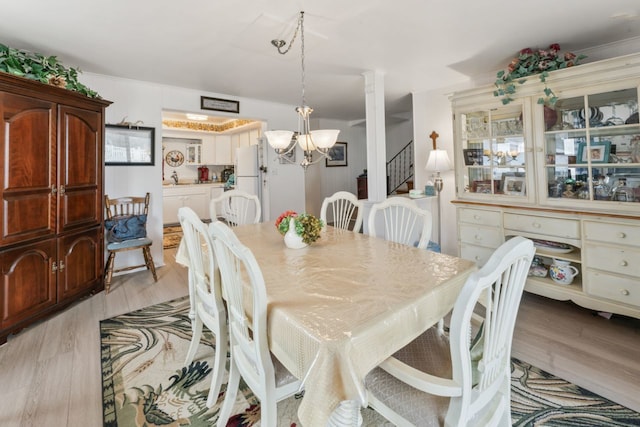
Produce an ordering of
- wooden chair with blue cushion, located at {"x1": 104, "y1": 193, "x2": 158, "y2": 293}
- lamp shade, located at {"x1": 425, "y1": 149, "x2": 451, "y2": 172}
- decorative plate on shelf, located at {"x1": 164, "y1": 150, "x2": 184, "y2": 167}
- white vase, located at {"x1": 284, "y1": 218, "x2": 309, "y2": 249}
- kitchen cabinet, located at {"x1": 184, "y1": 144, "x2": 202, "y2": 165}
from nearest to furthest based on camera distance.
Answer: white vase, located at {"x1": 284, "y1": 218, "x2": 309, "y2": 249} → wooden chair with blue cushion, located at {"x1": 104, "y1": 193, "x2": 158, "y2": 293} → lamp shade, located at {"x1": 425, "y1": 149, "x2": 451, "y2": 172} → decorative plate on shelf, located at {"x1": 164, "y1": 150, "x2": 184, "y2": 167} → kitchen cabinet, located at {"x1": 184, "y1": 144, "x2": 202, "y2": 165}

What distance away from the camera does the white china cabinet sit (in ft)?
7.36

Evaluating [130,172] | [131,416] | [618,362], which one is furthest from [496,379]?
[130,172]

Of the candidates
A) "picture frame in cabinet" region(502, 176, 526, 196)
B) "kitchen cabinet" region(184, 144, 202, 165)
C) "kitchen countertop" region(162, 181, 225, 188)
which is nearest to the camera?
"picture frame in cabinet" region(502, 176, 526, 196)

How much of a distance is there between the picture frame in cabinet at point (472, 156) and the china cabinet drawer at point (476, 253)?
0.83 m

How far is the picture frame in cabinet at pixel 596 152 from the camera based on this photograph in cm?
241

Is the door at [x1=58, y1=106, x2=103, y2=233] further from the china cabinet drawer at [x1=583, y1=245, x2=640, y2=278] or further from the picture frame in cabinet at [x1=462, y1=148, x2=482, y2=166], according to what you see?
the china cabinet drawer at [x1=583, y1=245, x2=640, y2=278]

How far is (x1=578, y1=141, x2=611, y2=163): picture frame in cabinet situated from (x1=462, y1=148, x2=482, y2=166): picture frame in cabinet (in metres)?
0.80

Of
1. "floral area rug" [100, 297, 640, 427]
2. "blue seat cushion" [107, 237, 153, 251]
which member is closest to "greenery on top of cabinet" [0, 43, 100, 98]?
"blue seat cushion" [107, 237, 153, 251]

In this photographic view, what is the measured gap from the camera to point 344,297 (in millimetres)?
1218

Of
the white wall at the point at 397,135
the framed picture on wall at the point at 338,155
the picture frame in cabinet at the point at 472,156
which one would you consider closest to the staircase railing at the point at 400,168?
the white wall at the point at 397,135

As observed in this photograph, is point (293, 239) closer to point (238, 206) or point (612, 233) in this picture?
point (238, 206)

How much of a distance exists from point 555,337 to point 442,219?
2060mm

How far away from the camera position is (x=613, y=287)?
88.6 inches

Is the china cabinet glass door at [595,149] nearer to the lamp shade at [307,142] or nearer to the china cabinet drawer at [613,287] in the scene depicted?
the china cabinet drawer at [613,287]
